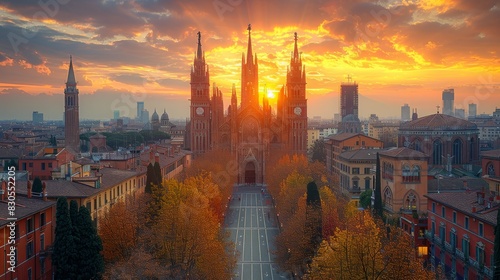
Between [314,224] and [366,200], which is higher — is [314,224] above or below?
above

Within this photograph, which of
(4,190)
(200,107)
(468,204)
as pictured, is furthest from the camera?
(200,107)

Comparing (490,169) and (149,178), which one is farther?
(490,169)

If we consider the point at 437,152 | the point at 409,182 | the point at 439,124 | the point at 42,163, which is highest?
the point at 439,124

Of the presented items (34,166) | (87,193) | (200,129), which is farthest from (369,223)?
(200,129)

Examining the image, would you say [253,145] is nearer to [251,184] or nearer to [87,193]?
[251,184]

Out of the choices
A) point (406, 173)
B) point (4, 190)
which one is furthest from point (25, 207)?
point (406, 173)

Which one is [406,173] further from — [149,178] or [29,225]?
[29,225]

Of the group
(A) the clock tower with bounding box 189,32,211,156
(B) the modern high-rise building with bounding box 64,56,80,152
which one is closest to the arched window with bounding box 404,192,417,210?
(A) the clock tower with bounding box 189,32,211,156
